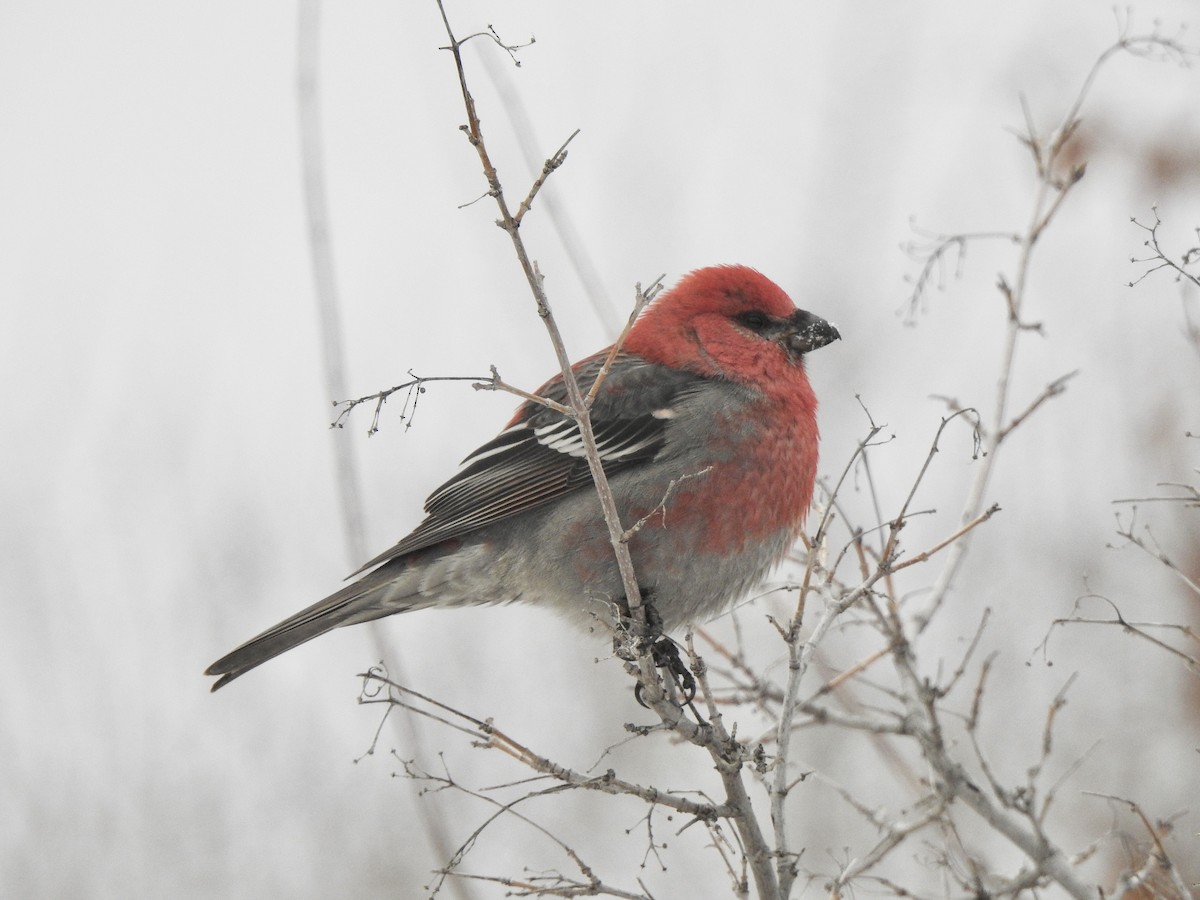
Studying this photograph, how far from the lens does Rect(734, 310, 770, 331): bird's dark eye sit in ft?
15.4

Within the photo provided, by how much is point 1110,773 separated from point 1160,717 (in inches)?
15.5

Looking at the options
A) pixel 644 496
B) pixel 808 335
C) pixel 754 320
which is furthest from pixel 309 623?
pixel 808 335

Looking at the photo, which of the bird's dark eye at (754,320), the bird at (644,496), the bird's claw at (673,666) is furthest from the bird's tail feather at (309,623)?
the bird's dark eye at (754,320)

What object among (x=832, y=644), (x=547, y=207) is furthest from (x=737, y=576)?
(x=832, y=644)

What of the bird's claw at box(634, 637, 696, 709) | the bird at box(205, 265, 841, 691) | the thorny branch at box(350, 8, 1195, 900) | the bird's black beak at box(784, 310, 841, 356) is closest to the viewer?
the thorny branch at box(350, 8, 1195, 900)

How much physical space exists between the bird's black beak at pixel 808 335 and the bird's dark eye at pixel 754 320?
94mm

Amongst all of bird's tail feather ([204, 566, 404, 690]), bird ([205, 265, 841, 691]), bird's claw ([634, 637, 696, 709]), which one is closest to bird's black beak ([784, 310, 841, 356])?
bird ([205, 265, 841, 691])

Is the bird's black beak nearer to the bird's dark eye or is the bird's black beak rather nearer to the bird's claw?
the bird's dark eye

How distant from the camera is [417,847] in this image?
7402 mm

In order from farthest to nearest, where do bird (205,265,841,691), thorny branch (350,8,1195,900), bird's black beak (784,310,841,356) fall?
bird's black beak (784,310,841,356), bird (205,265,841,691), thorny branch (350,8,1195,900)

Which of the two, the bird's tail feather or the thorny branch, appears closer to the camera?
the thorny branch

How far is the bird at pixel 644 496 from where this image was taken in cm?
411

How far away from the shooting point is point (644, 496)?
4215 mm

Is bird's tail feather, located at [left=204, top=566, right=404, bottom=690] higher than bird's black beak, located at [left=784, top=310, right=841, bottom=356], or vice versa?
bird's black beak, located at [left=784, top=310, right=841, bottom=356]
